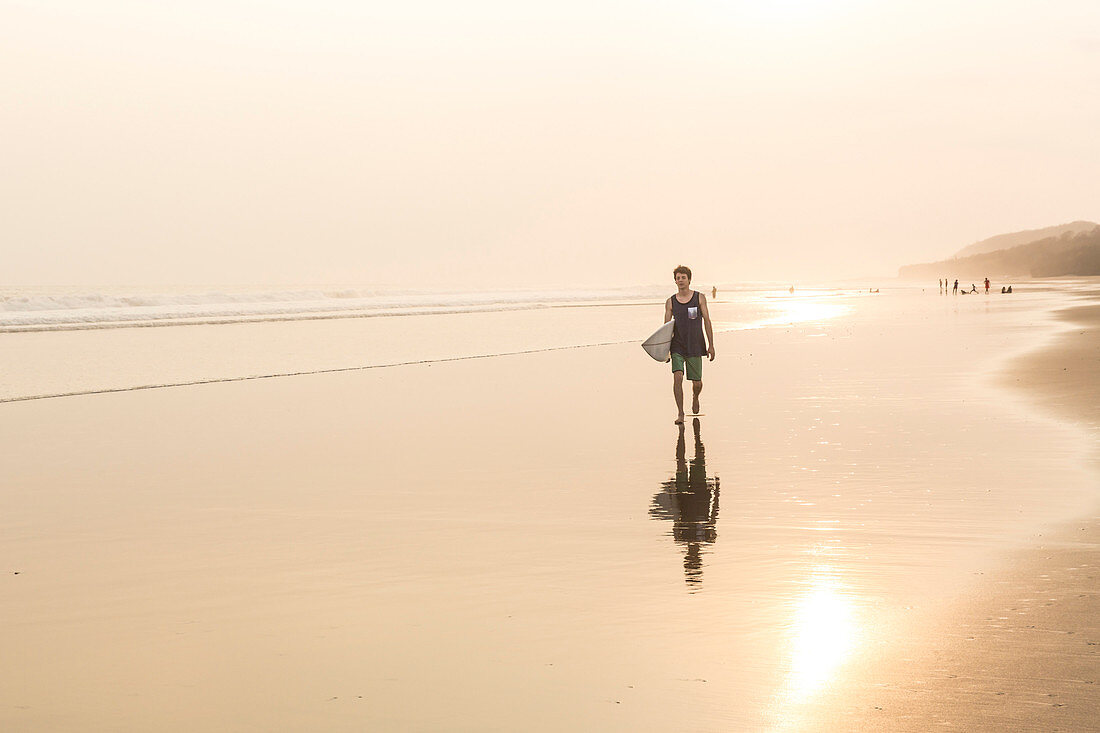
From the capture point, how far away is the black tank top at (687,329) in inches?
569

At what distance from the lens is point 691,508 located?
8.38m

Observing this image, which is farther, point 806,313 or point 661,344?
point 806,313

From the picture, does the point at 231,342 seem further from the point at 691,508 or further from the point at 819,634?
the point at 819,634

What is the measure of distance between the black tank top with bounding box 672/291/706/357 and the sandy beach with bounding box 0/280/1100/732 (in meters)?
1.02

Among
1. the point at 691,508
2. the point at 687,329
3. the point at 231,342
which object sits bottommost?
the point at 691,508

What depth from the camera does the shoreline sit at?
4176mm

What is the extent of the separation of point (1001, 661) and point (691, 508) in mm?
3715

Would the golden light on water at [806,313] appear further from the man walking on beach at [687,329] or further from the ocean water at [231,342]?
the man walking on beach at [687,329]

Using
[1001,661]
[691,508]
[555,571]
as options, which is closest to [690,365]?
[691,508]

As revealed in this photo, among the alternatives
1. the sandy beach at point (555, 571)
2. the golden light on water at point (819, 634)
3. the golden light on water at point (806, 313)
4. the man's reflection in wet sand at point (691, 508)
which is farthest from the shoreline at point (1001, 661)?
the golden light on water at point (806, 313)

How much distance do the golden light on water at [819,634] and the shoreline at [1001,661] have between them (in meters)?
0.12

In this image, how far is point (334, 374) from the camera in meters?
21.2

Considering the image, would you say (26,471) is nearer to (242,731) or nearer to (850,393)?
(242,731)

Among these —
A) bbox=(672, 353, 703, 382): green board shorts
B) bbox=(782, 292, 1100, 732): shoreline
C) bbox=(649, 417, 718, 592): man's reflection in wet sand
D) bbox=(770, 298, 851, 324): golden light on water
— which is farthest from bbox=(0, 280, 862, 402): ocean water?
bbox=(782, 292, 1100, 732): shoreline
